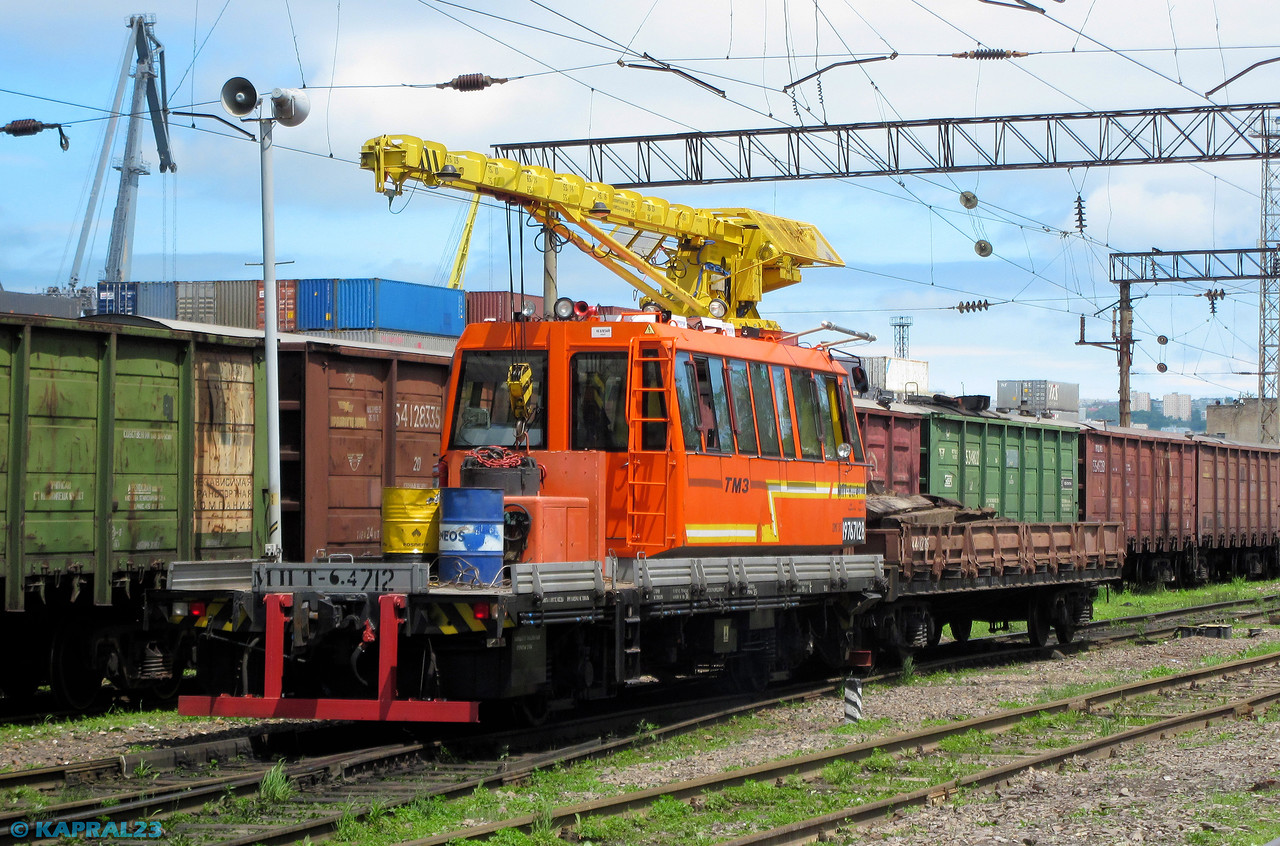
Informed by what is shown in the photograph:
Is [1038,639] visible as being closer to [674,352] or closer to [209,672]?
[674,352]

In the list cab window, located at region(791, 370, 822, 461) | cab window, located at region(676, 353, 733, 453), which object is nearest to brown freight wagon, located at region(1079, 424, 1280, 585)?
cab window, located at region(791, 370, 822, 461)

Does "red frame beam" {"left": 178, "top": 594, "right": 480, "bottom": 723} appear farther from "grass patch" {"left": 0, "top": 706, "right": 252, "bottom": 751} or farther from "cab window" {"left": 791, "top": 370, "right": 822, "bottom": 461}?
"cab window" {"left": 791, "top": 370, "right": 822, "bottom": 461}

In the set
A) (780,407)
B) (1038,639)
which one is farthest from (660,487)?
(1038,639)

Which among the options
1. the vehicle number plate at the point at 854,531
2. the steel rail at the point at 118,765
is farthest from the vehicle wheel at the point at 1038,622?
the steel rail at the point at 118,765

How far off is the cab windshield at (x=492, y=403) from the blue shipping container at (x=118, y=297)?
122 feet

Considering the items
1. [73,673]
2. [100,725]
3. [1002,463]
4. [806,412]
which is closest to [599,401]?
[806,412]

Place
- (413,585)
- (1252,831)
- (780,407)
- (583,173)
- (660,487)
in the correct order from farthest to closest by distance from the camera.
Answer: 1. (583,173)
2. (780,407)
3. (660,487)
4. (413,585)
5. (1252,831)

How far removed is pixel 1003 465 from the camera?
86.3 ft

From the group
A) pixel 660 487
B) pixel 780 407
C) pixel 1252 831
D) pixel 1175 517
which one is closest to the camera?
pixel 1252 831

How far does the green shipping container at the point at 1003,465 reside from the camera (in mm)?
24219

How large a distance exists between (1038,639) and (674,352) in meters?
10.0

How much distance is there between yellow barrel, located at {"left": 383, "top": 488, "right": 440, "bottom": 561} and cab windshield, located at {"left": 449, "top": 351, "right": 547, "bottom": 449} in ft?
3.65

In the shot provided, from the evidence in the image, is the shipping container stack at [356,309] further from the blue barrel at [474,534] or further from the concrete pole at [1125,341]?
the blue barrel at [474,534]

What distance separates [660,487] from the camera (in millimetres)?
11297
